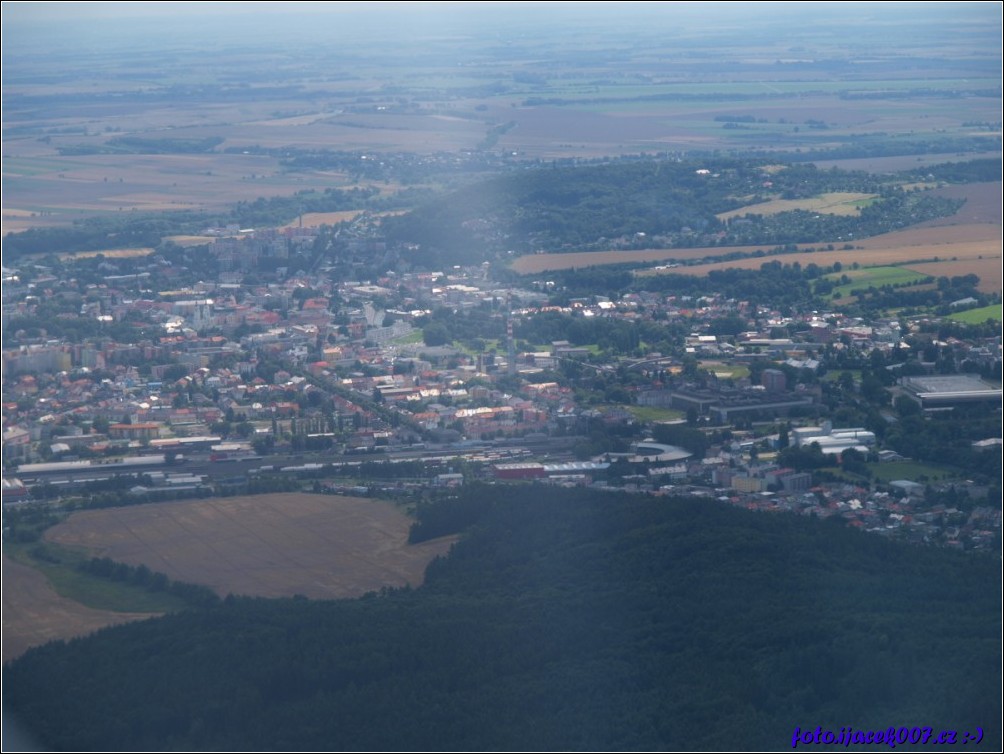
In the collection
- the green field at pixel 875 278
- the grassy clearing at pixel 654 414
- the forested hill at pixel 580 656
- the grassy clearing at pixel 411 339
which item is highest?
the forested hill at pixel 580 656

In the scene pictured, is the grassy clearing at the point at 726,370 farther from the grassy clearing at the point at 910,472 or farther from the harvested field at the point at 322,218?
the harvested field at the point at 322,218

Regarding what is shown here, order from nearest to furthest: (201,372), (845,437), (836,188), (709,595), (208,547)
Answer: (709,595)
(208,547)
(845,437)
(201,372)
(836,188)

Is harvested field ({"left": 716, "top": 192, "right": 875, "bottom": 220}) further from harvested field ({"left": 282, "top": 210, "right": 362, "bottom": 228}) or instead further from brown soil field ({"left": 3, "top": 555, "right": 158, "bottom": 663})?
brown soil field ({"left": 3, "top": 555, "right": 158, "bottom": 663})

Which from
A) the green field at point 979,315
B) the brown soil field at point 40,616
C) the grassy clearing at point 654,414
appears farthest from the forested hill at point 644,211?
the brown soil field at point 40,616

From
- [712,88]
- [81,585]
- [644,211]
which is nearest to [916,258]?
[644,211]

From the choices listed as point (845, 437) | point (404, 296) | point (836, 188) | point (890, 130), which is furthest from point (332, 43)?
point (845, 437)

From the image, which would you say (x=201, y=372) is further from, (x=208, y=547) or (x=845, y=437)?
(x=845, y=437)

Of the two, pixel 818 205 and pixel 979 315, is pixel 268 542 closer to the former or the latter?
pixel 979 315
